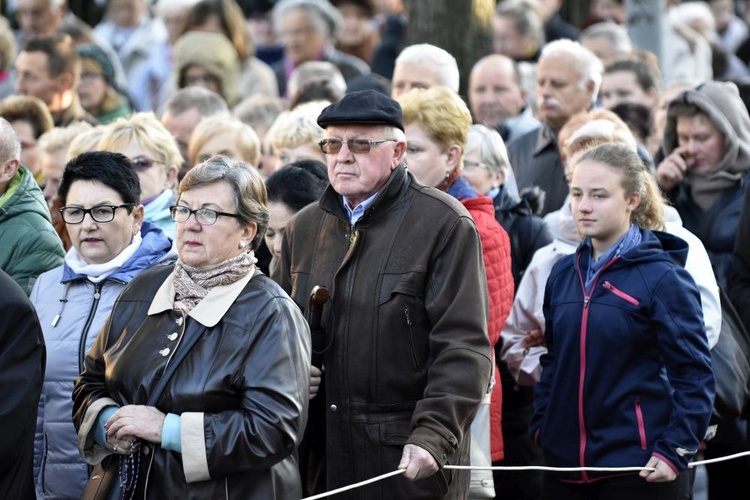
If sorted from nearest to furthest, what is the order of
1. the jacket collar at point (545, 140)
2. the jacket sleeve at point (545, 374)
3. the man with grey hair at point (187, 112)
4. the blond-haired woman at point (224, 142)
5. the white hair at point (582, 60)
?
1. the jacket sleeve at point (545, 374)
2. the blond-haired woman at point (224, 142)
3. the jacket collar at point (545, 140)
4. the white hair at point (582, 60)
5. the man with grey hair at point (187, 112)

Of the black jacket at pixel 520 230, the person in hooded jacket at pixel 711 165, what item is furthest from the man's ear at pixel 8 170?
the person in hooded jacket at pixel 711 165

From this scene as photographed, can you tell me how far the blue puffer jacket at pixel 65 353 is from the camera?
5422 millimetres

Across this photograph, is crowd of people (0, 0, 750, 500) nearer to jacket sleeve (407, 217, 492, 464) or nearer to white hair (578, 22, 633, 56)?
jacket sleeve (407, 217, 492, 464)

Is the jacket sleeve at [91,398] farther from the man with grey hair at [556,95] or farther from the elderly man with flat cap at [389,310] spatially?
the man with grey hair at [556,95]

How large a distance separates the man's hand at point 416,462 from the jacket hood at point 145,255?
60.3 inches

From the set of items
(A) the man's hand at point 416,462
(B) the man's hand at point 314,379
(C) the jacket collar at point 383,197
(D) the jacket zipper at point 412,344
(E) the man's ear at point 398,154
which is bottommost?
(A) the man's hand at point 416,462

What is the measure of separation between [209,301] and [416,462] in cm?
96

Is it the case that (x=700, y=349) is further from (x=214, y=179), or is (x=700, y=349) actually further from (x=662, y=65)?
(x=662, y=65)

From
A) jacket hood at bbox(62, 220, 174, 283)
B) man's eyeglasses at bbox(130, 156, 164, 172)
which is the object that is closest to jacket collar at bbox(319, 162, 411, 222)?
jacket hood at bbox(62, 220, 174, 283)

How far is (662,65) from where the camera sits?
1309 centimetres

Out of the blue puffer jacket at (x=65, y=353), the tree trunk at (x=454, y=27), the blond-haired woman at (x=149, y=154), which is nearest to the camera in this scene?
the blue puffer jacket at (x=65, y=353)

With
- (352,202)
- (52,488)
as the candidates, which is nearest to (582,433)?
(352,202)

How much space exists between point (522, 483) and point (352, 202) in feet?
7.10

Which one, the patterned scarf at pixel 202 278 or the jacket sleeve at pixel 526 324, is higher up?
the patterned scarf at pixel 202 278
